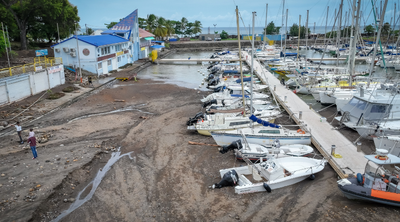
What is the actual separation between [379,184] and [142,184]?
1027cm

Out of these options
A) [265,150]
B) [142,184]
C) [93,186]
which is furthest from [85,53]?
[265,150]

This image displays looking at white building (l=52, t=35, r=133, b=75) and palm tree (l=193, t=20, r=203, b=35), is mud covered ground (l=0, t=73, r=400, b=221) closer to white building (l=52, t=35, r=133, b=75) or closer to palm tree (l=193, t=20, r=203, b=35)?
white building (l=52, t=35, r=133, b=75)

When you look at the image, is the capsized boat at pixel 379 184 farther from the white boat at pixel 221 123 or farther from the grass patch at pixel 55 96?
the grass patch at pixel 55 96

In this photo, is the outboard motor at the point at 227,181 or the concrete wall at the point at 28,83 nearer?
the outboard motor at the point at 227,181

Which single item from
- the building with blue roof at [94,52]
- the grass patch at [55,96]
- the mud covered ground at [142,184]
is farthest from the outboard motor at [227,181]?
the building with blue roof at [94,52]

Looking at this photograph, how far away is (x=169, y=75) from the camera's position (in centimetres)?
4653

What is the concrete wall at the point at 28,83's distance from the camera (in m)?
24.3

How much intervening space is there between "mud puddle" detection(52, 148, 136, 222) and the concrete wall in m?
13.9

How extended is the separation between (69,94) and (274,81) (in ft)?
80.1

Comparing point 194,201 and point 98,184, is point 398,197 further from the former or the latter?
point 98,184

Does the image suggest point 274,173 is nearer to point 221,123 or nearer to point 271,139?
point 271,139

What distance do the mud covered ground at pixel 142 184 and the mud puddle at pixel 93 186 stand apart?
0.59 ft

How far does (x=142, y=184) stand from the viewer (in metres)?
13.9

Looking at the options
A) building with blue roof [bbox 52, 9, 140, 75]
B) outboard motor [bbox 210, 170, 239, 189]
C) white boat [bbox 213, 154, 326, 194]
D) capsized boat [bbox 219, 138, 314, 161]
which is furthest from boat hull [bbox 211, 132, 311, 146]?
building with blue roof [bbox 52, 9, 140, 75]
